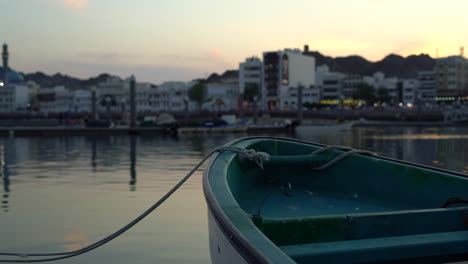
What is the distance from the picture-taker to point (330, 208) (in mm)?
6402

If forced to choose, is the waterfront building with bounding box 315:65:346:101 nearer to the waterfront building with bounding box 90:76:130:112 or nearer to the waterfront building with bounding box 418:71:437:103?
the waterfront building with bounding box 418:71:437:103

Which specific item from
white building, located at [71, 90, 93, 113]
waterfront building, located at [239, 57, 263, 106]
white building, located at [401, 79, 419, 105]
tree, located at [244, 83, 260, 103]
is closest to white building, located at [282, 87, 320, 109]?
tree, located at [244, 83, 260, 103]

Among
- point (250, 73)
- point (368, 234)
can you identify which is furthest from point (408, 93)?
point (368, 234)

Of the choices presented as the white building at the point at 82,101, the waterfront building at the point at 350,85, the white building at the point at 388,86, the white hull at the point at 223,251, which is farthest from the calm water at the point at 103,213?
the white building at the point at 82,101

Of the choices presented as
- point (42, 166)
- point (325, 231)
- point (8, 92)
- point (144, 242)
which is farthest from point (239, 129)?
point (8, 92)

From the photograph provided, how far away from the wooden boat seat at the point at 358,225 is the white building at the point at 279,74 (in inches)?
4552

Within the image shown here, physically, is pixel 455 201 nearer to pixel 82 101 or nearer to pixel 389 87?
pixel 389 87

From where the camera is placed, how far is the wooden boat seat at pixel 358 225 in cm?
→ 401

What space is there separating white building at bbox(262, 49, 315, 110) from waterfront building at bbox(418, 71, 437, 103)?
30.7 metres

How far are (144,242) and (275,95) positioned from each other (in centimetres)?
11655

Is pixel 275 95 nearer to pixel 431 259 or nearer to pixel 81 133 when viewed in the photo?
pixel 81 133

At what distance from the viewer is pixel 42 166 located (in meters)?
20.0

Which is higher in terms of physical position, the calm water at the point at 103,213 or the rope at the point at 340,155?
the rope at the point at 340,155

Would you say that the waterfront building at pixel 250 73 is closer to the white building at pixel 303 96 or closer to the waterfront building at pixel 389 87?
the white building at pixel 303 96
